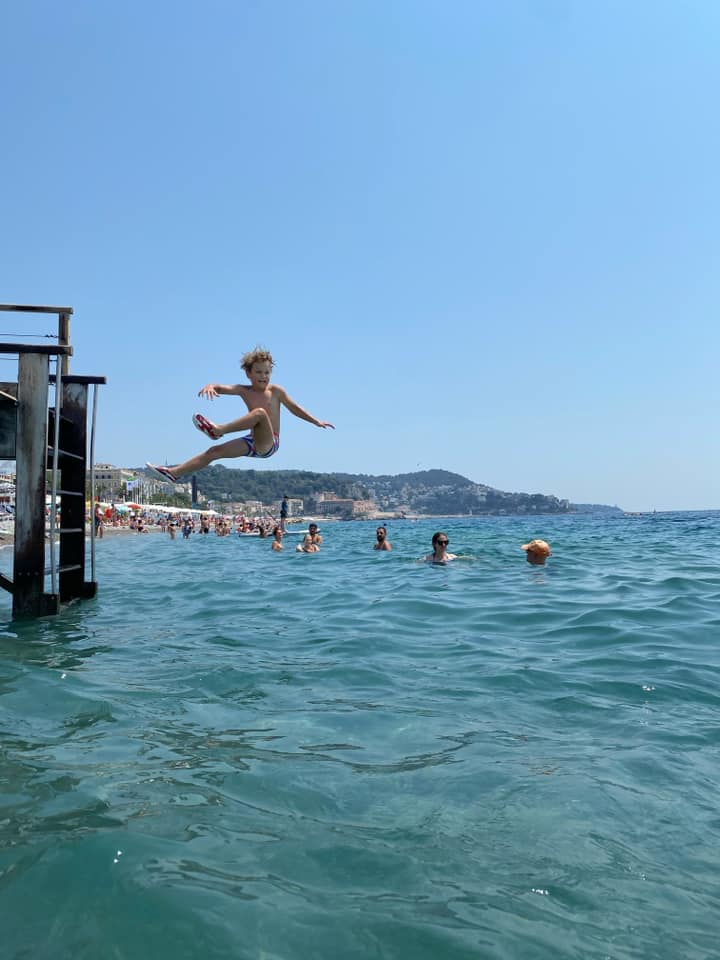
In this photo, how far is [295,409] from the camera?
26.1 ft

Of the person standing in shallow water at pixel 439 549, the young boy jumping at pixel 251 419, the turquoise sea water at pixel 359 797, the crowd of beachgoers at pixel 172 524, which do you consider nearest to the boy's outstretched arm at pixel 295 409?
the young boy jumping at pixel 251 419

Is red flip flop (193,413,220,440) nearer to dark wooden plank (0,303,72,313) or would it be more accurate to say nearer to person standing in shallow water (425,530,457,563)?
dark wooden plank (0,303,72,313)

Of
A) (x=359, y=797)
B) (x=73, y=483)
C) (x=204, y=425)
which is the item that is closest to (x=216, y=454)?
(x=204, y=425)

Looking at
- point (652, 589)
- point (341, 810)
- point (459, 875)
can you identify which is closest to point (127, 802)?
point (341, 810)

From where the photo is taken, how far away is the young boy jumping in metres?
7.26

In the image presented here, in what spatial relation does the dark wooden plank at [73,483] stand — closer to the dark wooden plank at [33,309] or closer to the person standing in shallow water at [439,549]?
the dark wooden plank at [33,309]

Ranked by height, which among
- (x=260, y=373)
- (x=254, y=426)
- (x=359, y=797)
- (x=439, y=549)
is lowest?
(x=359, y=797)

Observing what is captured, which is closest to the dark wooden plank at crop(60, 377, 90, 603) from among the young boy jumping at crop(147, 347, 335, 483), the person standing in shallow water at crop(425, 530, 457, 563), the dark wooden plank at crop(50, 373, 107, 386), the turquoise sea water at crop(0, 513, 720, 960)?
the dark wooden plank at crop(50, 373, 107, 386)

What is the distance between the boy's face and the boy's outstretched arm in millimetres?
220

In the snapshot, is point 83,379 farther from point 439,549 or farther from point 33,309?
point 439,549

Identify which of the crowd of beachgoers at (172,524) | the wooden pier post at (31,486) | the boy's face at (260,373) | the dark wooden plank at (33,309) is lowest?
the crowd of beachgoers at (172,524)

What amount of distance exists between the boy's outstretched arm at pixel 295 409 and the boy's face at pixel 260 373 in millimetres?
220

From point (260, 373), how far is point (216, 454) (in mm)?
940

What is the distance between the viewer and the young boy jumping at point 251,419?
286 inches
